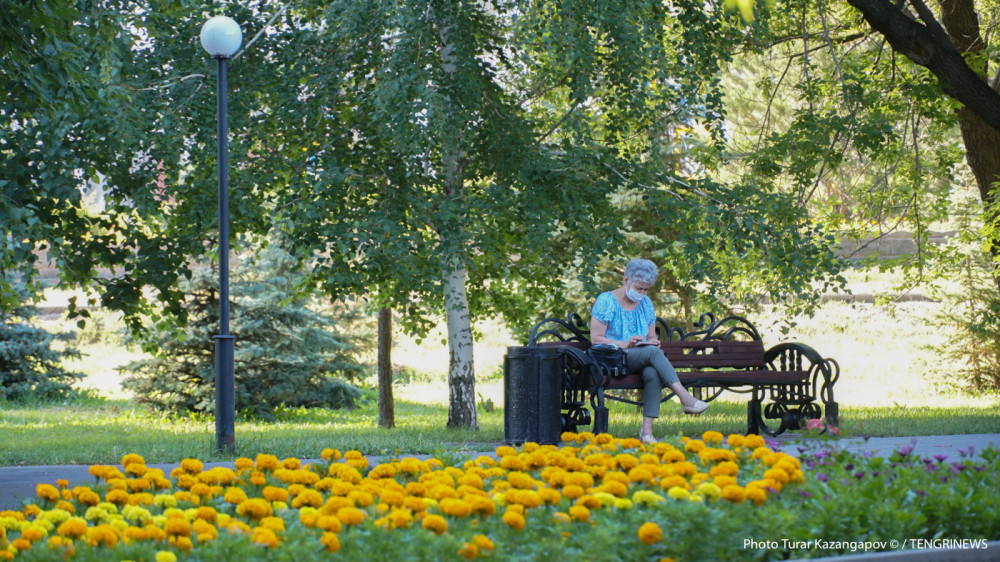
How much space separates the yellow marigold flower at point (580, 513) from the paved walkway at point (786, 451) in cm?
141

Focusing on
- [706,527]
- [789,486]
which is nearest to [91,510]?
[706,527]

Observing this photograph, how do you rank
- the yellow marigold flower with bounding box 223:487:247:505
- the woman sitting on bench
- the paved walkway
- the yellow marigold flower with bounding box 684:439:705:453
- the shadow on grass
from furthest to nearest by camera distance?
1. the shadow on grass
2. the woman sitting on bench
3. the paved walkway
4. the yellow marigold flower with bounding box 684:439:705:453
5. the yellow marigold flower with bounding box 223:487:247:505

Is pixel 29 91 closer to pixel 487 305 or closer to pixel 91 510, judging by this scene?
pixel 91 510

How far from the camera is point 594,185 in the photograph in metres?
9.12

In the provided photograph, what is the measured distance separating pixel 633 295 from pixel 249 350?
926 cm

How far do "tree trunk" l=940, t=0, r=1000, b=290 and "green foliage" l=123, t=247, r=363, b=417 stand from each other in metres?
9.58

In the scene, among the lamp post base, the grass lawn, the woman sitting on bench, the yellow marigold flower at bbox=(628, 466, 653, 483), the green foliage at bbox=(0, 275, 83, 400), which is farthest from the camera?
the green foliage at bbox=(0, 275, 83, 400)

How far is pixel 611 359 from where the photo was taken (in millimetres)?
6863

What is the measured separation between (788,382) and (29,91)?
5792mm

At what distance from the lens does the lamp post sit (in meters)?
6.58

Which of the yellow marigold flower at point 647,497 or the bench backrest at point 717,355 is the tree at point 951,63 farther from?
the yellow marigold flower at point 647,497

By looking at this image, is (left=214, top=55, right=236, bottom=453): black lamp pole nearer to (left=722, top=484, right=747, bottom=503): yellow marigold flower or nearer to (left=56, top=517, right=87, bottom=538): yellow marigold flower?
(left=56, top=517, right=87, bottom=538): yellow marigold flower

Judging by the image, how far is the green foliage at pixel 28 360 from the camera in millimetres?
17469

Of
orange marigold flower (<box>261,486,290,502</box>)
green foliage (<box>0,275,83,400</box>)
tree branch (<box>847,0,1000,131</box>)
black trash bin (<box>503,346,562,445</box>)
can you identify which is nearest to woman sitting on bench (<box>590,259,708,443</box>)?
black trash bin (<box>503,346,562,445</box>)
